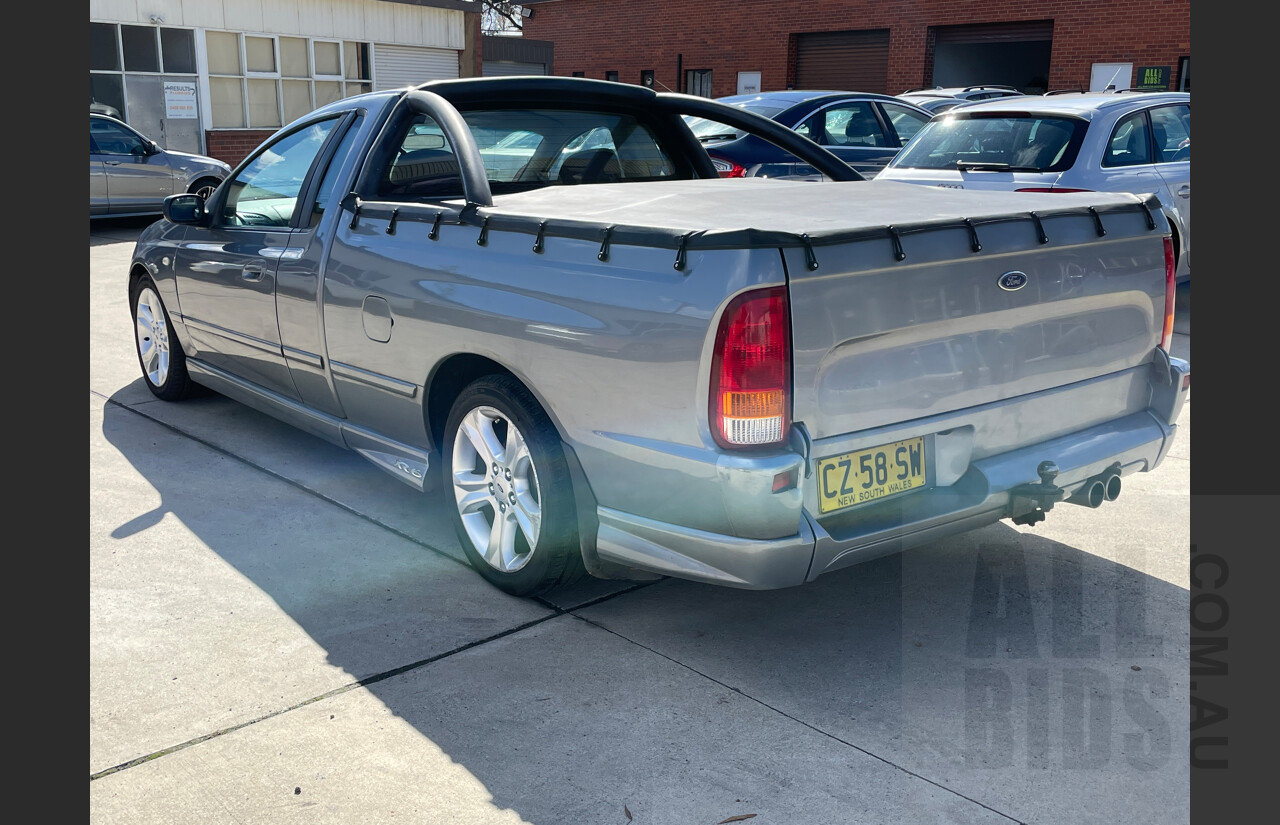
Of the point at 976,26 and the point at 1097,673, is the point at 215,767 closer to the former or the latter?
the point at 1097,673

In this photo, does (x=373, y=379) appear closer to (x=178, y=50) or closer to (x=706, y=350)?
(x=706, y=350)

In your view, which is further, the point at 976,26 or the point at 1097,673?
the point at 976,26

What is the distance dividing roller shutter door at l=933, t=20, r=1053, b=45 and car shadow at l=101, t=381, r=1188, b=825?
26.5m

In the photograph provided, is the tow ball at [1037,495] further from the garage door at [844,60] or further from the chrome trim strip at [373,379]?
the garage door at [844,60]

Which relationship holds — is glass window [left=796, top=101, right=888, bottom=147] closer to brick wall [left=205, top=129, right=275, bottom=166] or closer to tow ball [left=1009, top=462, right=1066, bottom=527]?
tow ball [left=1009, top=462, right=1066, bottom=527]

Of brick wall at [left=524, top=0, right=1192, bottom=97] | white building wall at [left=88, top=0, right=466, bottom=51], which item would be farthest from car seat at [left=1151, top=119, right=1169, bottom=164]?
white building wall at [left=88, top=0, right=466, bottom=51]

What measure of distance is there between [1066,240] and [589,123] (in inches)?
93.7

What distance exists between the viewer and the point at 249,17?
2369 cm

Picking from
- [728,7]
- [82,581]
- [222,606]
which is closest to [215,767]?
[82,581]

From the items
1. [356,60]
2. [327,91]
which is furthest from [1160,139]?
[356,60]

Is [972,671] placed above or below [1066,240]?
below

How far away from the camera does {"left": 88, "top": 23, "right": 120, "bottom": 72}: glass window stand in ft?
71.3

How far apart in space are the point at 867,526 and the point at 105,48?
2295 cm

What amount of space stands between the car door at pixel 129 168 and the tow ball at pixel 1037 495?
48.6 ft
